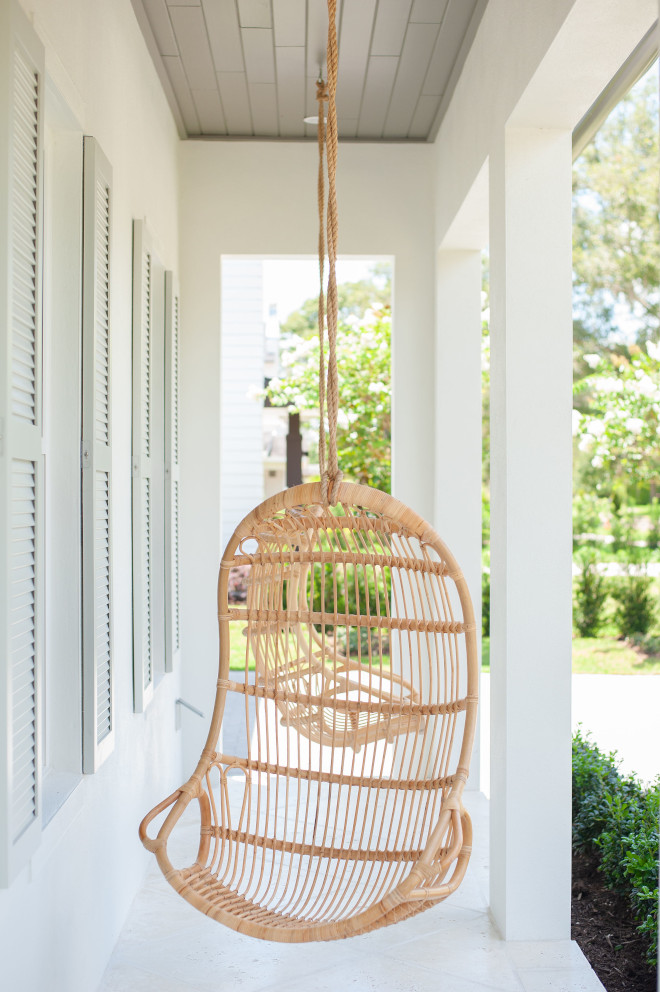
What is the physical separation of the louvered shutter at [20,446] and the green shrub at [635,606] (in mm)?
6882

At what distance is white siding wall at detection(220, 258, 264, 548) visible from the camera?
26.8 ft

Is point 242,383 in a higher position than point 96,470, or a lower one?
higher

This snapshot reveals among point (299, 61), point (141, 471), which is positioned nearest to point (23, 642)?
point (141, 471)

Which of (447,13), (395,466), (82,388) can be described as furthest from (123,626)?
(447,13)

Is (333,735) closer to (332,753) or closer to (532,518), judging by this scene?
(332,753)

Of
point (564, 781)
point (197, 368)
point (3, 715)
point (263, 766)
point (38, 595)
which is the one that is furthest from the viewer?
point (197, 368)

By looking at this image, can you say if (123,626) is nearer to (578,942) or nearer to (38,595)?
(38,595)

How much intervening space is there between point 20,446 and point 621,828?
7.09 feet

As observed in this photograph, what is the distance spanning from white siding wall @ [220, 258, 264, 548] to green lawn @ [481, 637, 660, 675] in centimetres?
254

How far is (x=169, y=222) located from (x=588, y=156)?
5533 mm

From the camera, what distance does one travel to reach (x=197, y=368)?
163 inches

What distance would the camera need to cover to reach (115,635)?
8.30 ft

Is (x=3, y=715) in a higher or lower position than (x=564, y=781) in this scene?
higher

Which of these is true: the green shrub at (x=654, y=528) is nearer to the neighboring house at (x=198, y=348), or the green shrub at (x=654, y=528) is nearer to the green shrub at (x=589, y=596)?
the green shrub at (x=589, y=596)
